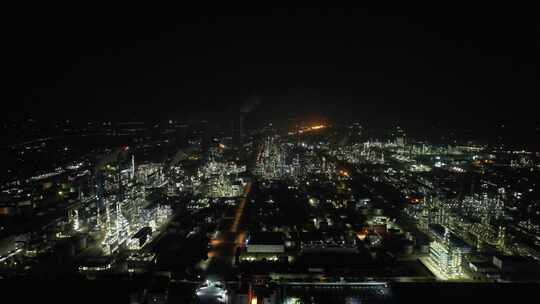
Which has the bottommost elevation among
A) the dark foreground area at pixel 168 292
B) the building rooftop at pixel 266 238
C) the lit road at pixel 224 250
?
the dark foreground area at pixel 168 292

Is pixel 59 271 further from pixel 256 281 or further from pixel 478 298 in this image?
pixel 478 298

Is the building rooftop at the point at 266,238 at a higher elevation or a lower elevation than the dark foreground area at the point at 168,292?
higher

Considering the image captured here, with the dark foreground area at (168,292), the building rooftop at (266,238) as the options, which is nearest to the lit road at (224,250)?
the building rooftop at (266,238)

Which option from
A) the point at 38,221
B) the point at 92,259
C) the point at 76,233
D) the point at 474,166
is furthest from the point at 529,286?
the point at 474,166

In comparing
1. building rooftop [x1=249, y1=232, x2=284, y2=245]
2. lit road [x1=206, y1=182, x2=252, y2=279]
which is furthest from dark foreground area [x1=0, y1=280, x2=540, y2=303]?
building rooftop [x1=249, y1=232, x2=284, y2=245]

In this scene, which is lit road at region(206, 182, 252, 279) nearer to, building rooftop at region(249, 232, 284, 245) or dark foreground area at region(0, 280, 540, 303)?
building rooftop at region(249, 232, 284, 245)

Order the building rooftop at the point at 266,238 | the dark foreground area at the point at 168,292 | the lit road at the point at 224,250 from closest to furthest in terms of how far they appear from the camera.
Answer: the dark foreground area at the point at 168,292
the lit road at the point at 224,250
the building rooftop at the point at 266,238

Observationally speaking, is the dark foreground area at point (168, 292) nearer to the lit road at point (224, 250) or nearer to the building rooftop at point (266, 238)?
the lit road at point (224, 250)

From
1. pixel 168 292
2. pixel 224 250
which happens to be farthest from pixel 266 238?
pixel 168 292
